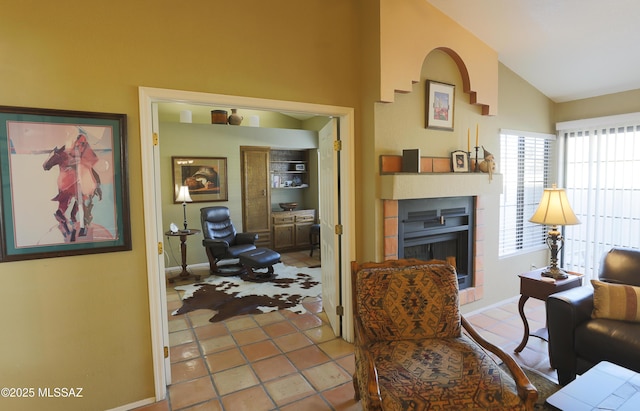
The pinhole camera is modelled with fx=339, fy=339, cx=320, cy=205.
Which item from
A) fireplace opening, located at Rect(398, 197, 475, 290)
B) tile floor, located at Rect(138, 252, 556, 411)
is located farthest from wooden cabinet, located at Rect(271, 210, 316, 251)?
fireplace opening, located at Rect(398, 197, 475, 290)

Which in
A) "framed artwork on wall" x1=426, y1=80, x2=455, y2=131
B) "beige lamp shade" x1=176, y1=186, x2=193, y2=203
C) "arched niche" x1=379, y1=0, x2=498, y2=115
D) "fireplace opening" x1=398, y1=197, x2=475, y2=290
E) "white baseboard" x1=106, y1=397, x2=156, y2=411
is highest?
"arched niche" x1=379, y1=0, x2=498, y2=115

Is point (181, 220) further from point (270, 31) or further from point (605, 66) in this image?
point (605, 66)

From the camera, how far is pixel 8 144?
1974 millimetres

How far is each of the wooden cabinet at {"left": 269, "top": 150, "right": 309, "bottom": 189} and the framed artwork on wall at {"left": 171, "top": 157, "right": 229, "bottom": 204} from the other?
1.20 metres


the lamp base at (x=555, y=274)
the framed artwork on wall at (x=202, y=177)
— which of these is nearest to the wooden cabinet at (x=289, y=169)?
the framed artwork on wall at (x=202, y=177)

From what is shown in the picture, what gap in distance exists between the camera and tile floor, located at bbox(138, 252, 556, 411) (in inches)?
94.6

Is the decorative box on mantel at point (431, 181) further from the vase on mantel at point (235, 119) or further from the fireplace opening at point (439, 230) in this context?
the vase on mantel at point (235, 119)

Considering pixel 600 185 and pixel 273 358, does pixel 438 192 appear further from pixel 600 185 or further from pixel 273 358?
pixel 600 185

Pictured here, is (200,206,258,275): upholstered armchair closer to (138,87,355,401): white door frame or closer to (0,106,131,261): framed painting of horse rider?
(138,87,355,401): white door frame

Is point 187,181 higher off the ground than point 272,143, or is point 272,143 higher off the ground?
point 272,143

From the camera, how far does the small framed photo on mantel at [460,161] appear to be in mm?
3459

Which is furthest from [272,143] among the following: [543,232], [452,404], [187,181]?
[452,404]

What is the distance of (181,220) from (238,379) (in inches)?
158

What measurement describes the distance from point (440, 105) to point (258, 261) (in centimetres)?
322
